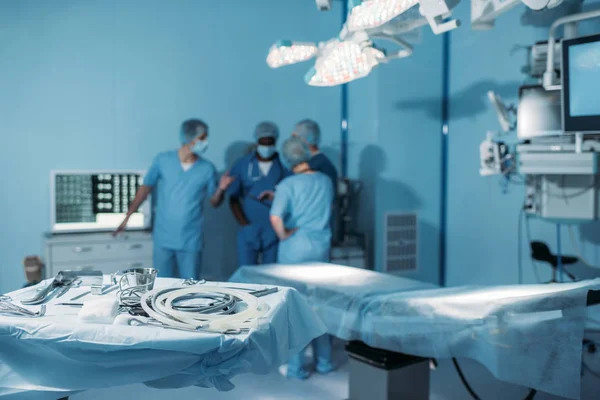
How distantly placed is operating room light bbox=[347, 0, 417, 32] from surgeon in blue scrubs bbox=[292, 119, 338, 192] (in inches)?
71.2

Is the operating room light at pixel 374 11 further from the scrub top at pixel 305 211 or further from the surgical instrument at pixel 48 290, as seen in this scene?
the surgical instrument at pixel 48 290

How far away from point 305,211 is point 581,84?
1.68 m

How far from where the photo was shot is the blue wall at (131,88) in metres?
4.05

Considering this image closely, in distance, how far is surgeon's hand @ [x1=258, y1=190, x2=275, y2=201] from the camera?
4191mm

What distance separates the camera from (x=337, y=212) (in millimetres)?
4801

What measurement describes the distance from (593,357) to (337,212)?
2467 mm

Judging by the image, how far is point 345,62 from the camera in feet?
8.79

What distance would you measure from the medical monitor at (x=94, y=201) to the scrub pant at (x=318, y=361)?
5.54 ft

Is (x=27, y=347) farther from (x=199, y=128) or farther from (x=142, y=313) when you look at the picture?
(x=199, y=128)

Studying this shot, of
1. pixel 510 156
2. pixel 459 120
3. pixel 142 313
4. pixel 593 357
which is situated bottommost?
pixel 593 357

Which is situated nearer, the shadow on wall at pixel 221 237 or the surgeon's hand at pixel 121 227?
the surgeon's hand at pixel 121 227

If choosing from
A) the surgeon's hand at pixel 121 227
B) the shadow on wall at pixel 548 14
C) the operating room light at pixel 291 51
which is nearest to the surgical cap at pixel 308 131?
the operating room light at pixel 291 51

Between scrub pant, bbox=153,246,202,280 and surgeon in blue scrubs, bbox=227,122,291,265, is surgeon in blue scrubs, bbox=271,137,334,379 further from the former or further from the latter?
scrub pant, bbox=153,246,202,280

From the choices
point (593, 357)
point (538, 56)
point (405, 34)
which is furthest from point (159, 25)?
point (593, 357)
